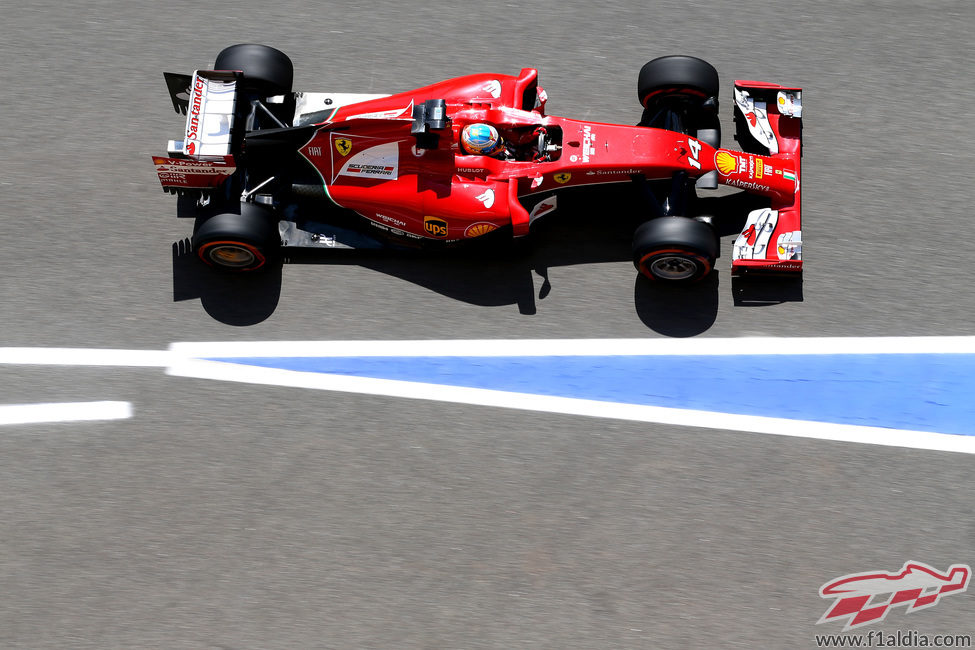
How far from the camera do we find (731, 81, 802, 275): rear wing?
7840mm

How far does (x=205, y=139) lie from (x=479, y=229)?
2.35 meters

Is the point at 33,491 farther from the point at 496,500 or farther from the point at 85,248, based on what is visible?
the point at 496,500

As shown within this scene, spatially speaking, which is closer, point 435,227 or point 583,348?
point 435,227

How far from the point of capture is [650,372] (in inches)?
320

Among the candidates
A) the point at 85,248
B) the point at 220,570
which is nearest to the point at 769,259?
the point at 220,570

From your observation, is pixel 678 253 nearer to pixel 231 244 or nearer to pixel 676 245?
pixel 676 245

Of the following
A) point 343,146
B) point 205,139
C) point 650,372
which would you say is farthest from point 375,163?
point 650,372

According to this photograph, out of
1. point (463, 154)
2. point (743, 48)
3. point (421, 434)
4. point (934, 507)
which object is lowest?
point (934, 507)

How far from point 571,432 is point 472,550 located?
127 centimetres

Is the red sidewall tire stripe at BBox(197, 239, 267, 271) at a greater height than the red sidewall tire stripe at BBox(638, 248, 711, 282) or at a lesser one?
greater

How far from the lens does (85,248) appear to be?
8.47m

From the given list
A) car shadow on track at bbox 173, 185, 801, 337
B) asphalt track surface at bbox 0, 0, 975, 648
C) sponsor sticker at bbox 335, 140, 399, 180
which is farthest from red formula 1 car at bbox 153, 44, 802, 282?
asphalt track surface at bbox 0, 0, 975, 648

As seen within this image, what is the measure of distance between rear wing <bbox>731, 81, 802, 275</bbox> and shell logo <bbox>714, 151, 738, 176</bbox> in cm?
23

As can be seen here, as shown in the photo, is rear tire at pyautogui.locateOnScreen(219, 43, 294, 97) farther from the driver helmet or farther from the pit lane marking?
the pit lane marking
